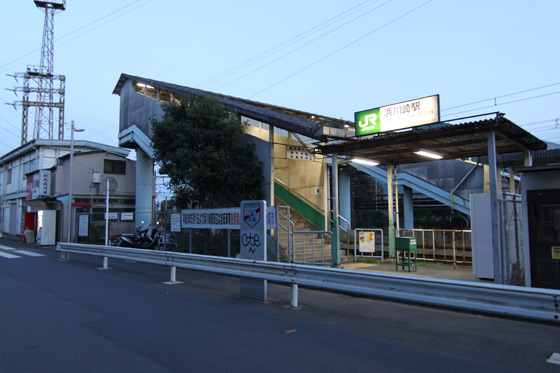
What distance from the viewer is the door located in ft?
28.1

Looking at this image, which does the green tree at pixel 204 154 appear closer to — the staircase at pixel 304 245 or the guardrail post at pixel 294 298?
the staircase at pixel 304 245

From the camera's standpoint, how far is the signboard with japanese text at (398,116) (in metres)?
11.2

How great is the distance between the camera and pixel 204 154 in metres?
16.2

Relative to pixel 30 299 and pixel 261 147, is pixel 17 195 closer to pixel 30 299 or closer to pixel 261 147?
pixel 261 147

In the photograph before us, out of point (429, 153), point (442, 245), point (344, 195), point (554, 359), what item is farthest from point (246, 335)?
point (344, 195)

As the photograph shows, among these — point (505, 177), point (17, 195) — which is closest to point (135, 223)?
point (17, 195)

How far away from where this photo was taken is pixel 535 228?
349 inches

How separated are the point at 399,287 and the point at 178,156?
12.0 m

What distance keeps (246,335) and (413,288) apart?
2.58 m

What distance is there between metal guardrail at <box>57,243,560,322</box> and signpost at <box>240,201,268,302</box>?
0.39 meters

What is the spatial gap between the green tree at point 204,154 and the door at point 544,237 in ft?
33.3

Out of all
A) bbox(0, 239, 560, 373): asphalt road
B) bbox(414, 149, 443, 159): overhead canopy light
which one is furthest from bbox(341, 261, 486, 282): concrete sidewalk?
bbox(414, 149, 443, 159): overhead canopy light

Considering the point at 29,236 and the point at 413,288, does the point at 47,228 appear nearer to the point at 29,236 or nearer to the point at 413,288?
the point at 29,236

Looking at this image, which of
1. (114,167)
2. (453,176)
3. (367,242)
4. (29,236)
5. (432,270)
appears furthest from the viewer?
(114,167)
